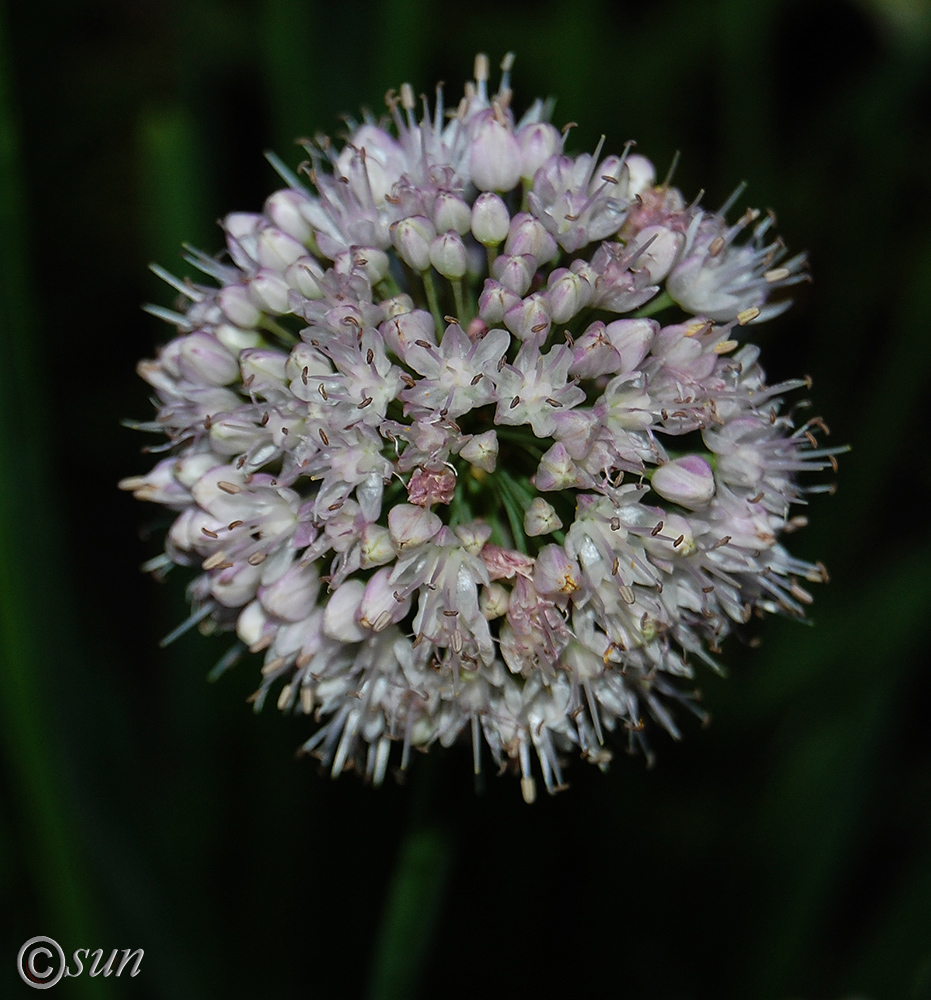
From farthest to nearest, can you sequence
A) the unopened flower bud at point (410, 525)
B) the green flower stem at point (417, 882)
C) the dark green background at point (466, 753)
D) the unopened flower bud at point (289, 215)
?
the dark green background at point (466, 753), the unopened flower bud at point (289, 215), the green flower stem at point (417, 882), the unopened flower bud at point (410, 525)

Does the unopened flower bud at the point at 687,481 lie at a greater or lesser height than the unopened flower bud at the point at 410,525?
greater

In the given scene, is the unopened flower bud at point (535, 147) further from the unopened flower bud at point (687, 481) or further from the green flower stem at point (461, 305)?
the unopened flower bud at point (687, 481)

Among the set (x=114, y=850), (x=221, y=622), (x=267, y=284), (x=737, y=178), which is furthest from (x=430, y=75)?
(x=114, y=850)

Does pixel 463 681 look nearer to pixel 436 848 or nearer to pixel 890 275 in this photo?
pixel 436 848

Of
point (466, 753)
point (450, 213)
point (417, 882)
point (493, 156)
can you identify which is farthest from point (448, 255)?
point (417, 882)

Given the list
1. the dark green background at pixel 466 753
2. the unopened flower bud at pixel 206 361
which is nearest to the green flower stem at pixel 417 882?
the dark green background at pixel 466 753
